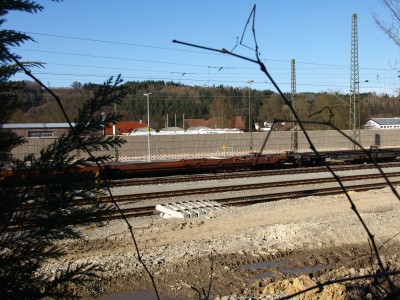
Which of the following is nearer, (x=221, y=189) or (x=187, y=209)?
(x=187, y=209)

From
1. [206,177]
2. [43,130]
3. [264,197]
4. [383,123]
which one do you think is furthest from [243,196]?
[383,123]

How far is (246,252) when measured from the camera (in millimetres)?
11469

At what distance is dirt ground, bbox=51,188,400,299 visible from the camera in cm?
932

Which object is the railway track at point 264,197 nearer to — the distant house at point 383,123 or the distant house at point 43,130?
the distant house at point 43,130

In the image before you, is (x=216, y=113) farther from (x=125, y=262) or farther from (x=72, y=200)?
(x=72, y=200)

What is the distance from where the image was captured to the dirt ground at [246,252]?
932 cm

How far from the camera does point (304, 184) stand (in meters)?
22.1

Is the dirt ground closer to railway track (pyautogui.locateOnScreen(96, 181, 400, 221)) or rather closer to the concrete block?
the concrete block

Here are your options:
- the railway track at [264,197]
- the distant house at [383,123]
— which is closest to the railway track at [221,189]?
the railway track at [264,197]

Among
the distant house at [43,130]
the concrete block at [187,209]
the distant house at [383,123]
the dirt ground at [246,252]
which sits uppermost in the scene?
the distant house at [43,130]

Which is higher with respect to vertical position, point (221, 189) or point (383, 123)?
point (383, 123)

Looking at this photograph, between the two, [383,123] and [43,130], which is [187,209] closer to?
[43,130]

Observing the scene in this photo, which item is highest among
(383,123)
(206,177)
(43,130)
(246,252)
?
(43,130)

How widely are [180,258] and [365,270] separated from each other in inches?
154
